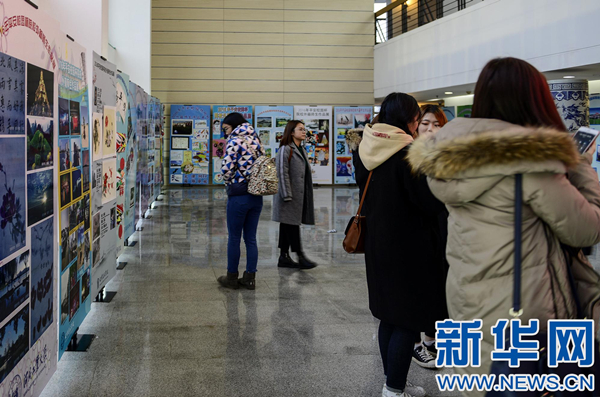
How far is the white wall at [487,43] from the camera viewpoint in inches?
364

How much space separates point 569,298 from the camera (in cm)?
170

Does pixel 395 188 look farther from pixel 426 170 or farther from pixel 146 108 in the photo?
pixel 146 108

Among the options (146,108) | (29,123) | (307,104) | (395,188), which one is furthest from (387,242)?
(307,104)

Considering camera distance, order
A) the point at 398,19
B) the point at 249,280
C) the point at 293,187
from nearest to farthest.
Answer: the point at 249,280 < the point at 293,187 < the point at 398,19

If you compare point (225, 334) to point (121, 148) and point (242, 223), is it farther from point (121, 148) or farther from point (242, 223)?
point (121, 148)

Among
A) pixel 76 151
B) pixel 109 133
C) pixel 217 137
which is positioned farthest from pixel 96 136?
pixel 217 137

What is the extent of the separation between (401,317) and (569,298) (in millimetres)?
1061

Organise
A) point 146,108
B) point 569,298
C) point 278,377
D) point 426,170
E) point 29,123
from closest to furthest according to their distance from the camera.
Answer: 1. point 569,298
2. point 426,170
3. point 29,123
4. point 278,377
5. point 146,108

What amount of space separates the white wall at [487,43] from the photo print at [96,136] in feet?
25.6

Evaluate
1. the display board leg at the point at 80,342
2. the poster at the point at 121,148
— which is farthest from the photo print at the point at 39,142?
the poster at the point at 121,148

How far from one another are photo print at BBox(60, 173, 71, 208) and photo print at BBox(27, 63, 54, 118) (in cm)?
42

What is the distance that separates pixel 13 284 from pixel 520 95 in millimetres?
1955

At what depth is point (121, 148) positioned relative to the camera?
5496mm

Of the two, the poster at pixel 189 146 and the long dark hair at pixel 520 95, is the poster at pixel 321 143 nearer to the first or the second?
the poster at pixel 189 146
